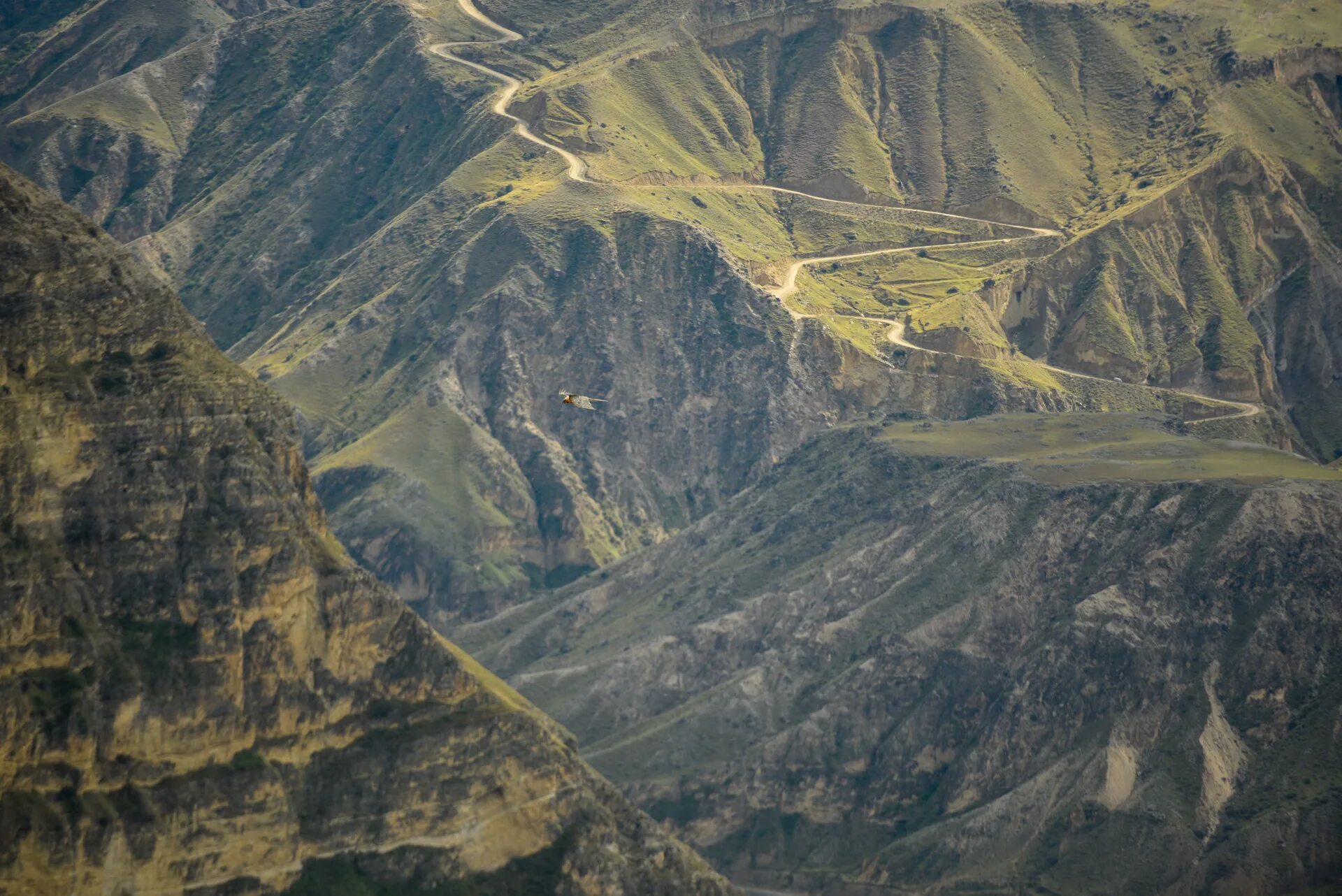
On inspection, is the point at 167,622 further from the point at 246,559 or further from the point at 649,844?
the point at 649,844

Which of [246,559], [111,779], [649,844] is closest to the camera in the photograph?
[111,779]

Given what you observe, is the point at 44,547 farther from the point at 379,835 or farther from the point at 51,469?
the point at 379,835

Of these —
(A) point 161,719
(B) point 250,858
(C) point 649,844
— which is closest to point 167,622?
(A) point 161,719

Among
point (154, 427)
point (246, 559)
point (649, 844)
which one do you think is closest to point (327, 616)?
point (246, 559)

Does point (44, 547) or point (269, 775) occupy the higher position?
point (44, 547)

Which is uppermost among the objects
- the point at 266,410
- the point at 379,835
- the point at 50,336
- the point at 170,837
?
the point at 50,336

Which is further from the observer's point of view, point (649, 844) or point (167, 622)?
point (649, 844)

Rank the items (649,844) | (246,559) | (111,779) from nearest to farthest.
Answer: (111,779) < (246,559) < (649,844)
